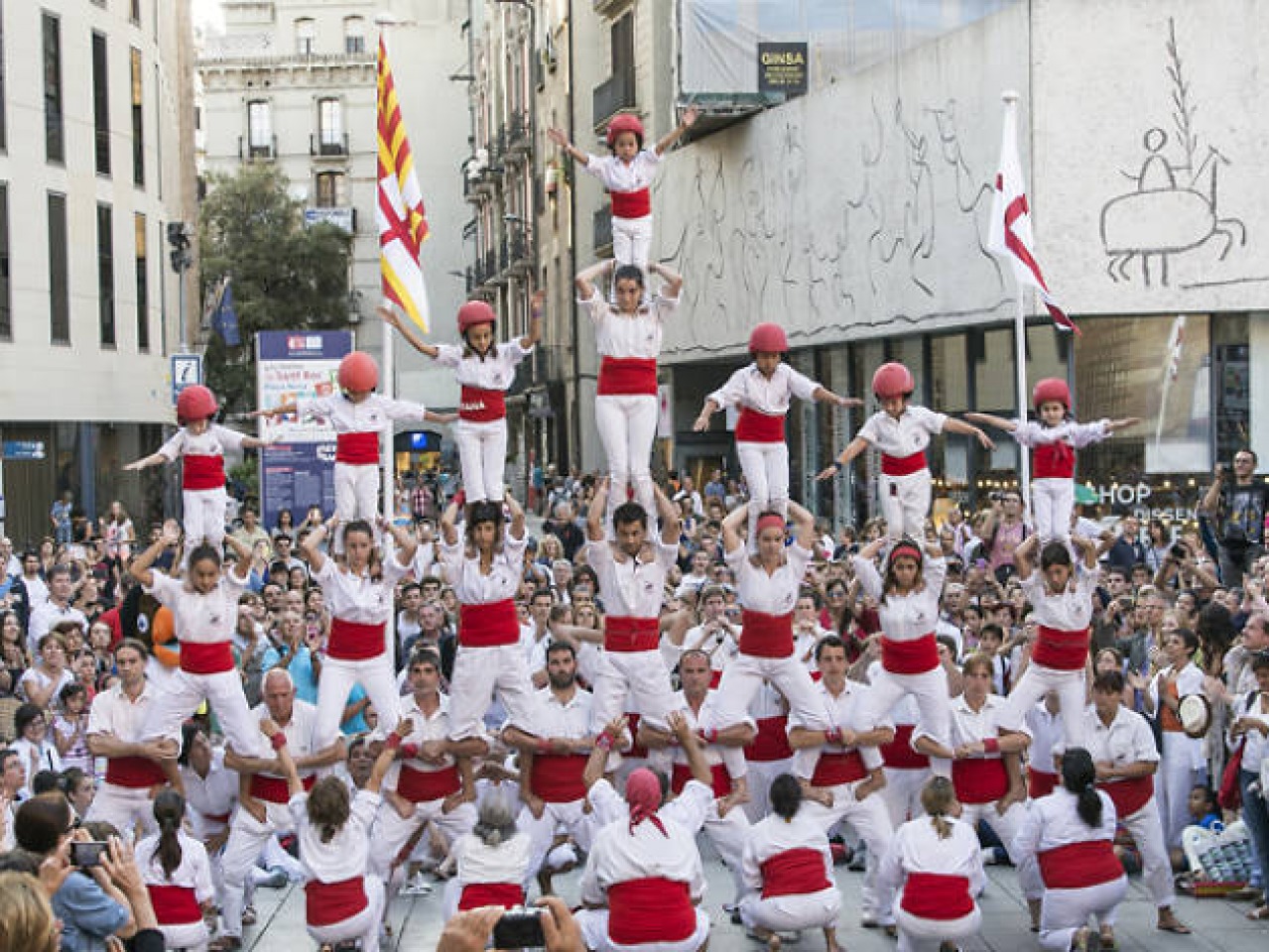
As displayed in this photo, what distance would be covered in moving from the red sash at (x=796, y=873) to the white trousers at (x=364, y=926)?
264cm

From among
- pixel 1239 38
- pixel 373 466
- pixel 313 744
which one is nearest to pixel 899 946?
pixel 313 744

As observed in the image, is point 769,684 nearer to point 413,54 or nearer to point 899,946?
point 899,946

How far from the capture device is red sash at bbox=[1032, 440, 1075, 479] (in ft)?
41.4

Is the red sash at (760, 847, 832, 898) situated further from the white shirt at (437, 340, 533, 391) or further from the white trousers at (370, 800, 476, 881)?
the white shirt at (437, 340, 533, 391)

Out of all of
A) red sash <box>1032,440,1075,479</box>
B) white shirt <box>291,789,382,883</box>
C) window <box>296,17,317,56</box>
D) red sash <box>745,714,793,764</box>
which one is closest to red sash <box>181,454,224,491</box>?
white shirt <box>291,789,382,883</box>

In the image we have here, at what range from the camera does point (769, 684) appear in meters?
12.6

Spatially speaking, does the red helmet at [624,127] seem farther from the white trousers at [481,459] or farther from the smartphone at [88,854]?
the smartphone at [88,854]

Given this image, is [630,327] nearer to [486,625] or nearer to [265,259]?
[486,625]

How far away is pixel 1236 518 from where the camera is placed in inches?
661

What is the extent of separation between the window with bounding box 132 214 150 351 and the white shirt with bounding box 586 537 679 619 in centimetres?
2410

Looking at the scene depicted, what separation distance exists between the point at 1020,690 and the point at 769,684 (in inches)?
75.8

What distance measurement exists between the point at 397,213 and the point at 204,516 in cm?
516

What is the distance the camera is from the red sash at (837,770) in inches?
476

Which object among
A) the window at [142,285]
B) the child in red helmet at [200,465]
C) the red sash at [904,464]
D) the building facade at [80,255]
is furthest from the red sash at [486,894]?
the window at [142,285]
